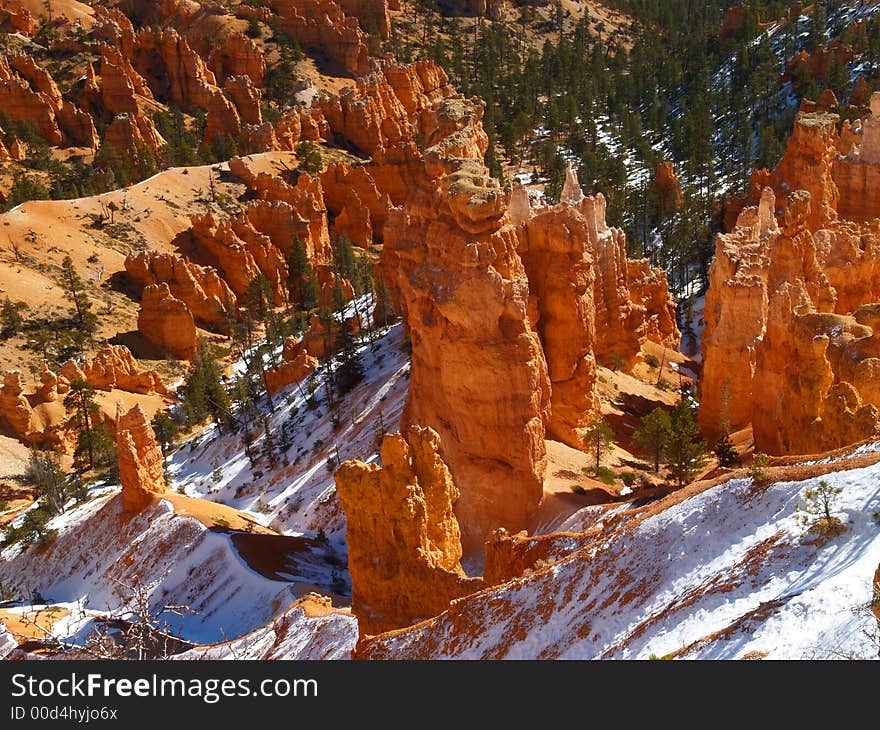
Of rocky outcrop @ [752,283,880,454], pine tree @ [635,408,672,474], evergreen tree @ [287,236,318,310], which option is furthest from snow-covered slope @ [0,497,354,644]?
evergreen tree @ [287,236,318,310]

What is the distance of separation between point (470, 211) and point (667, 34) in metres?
123

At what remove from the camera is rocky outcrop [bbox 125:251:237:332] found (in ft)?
261

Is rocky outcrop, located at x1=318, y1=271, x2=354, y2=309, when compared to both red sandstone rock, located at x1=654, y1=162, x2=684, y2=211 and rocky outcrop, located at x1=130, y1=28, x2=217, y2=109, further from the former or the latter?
rocky outcrop, located at x1=130, y1=28, x2=217, y2=109

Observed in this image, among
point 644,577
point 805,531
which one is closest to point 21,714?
point 644,577

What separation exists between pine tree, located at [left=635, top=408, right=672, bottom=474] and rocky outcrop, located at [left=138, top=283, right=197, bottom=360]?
47.0 m

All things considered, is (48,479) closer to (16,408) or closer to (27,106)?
(16,408)

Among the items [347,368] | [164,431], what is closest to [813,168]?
[347,368]

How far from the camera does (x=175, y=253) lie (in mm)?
86000

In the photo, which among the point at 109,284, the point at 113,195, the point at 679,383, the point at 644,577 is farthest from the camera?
the point at 113,195

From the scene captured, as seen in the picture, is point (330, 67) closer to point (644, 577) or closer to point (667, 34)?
point (667, 34)

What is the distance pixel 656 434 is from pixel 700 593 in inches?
838

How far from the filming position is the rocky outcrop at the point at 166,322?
7438 cm

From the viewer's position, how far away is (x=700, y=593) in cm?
1731

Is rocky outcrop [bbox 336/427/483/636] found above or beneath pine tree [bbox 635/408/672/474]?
above
